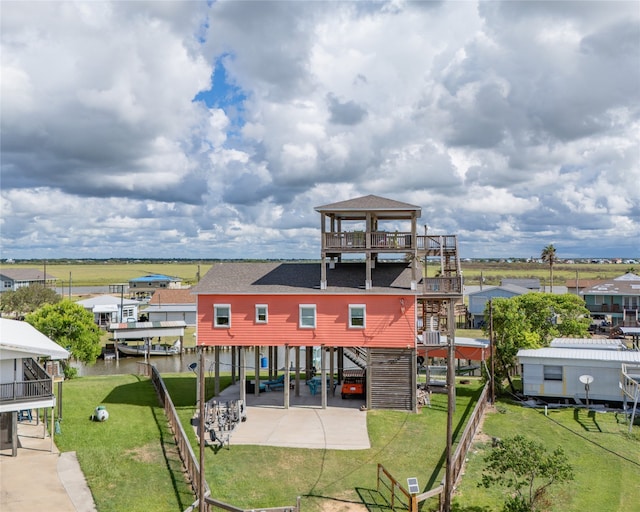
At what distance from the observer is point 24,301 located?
253ft

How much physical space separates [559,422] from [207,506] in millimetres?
19573

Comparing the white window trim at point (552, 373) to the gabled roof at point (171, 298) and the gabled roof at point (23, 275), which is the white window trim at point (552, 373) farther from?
the gabled roof at point (23, 275)

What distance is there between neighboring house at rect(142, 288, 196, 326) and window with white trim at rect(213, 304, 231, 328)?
3937 cm

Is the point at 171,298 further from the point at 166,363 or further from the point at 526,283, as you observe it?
the point at 526,283

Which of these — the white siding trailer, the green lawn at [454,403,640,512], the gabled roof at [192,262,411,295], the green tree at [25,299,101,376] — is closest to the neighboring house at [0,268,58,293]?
the green tree at [25,299,101,376]

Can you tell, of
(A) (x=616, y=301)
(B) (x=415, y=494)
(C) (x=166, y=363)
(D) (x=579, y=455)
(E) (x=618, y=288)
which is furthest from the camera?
(E) (x=618, y=288)

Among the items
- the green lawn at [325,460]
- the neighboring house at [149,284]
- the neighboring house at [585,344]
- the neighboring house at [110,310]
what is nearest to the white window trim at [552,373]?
the green lawn at [325,460]

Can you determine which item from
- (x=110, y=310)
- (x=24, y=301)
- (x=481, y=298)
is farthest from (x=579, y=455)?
(x=24, y=301)

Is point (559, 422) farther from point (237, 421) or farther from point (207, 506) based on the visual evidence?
point (207, 506)

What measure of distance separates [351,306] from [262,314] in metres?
4.95

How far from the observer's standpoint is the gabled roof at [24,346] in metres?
23.2

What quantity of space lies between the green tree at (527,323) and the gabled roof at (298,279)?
278 inches

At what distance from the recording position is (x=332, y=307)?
100 feet

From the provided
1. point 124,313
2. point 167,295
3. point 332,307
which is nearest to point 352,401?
point 332,307
